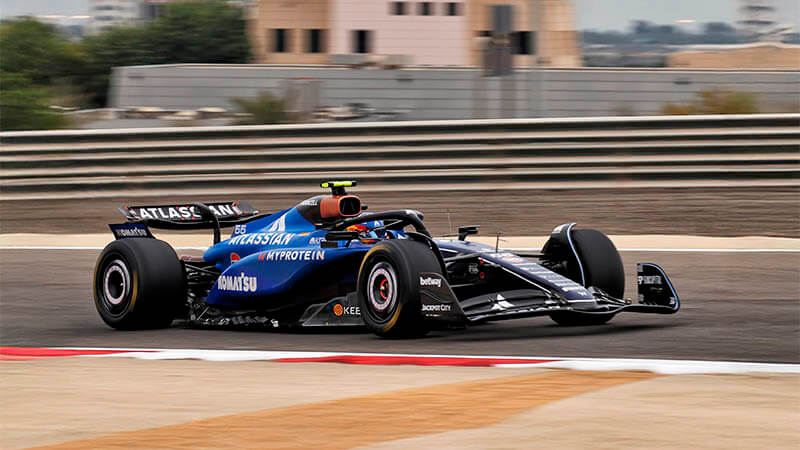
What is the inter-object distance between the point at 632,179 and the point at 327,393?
1017 cm

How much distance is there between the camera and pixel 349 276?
8250 mm

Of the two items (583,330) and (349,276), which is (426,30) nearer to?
(349,276)

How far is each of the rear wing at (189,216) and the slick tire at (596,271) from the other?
2698 mm

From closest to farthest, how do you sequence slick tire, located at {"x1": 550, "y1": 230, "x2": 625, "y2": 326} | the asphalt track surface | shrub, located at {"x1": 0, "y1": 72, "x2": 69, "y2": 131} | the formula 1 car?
the asphalt track surface, the formula 1 car, slick tire, located at {"x1": 550, "y1": 230, "x2": 625, "y2": 326}, shrub, located at {"x1": 0, "y1": 72, "x2": 69, "y2": 131}

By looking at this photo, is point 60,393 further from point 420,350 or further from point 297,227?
point 297,227

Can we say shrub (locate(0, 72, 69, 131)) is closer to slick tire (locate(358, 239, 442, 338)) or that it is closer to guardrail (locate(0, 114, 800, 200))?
guardrail (locate(0, 114, 800, 200))

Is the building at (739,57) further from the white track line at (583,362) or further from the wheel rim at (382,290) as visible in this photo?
the white track line at (583,362)

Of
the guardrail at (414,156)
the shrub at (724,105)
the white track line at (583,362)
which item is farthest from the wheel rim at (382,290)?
the shrub at (724,105)

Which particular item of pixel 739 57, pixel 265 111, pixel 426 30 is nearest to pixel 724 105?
pixel 265 111

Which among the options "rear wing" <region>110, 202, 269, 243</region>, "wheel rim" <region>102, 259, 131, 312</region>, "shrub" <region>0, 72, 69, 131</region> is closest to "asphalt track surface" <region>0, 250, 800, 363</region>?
"wheel rim" <region>102, 259, 131, 312</region>

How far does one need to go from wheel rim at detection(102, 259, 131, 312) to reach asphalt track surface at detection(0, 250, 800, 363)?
23 centimetres

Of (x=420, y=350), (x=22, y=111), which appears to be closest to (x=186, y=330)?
(x=420, y=350)

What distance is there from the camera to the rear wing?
9383 mm

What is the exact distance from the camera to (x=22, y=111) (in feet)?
73.5
